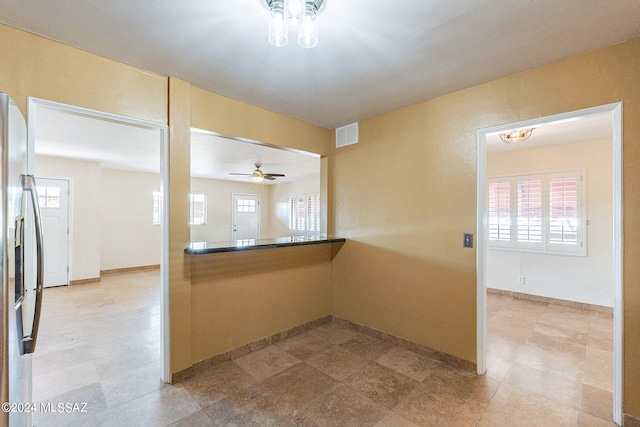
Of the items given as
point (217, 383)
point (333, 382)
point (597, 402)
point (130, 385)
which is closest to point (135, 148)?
point (130, 385)

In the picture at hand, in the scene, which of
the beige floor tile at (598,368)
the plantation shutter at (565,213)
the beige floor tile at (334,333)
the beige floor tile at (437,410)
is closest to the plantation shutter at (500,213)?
the plantation shutter at (565,213)

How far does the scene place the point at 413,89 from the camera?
2.41 meters

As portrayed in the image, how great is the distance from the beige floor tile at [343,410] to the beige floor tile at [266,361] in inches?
21.4

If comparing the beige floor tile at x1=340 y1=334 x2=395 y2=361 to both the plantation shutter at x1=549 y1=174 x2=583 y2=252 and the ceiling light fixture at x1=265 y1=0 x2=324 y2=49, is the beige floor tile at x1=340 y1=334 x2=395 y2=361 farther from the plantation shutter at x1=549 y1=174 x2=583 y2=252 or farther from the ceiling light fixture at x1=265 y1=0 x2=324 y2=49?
the plantation shutter at x1=549 y1=174 x2=583 y2=252

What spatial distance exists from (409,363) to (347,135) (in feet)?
8.41

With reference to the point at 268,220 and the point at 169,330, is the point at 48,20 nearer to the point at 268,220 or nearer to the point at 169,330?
the point at 169,330

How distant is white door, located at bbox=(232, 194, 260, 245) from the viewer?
8.55 metres

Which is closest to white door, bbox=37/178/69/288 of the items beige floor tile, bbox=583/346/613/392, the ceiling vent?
the ceiling vent

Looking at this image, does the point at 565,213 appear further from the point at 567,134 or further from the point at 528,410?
the point at 528,410

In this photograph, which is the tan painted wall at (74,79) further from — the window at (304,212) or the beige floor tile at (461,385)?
the window at (304,212)

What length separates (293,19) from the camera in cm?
132

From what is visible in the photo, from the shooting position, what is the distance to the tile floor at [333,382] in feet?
6.00

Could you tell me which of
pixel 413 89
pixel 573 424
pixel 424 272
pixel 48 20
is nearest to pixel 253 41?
pixel 48 20

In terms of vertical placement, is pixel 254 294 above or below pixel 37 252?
below
